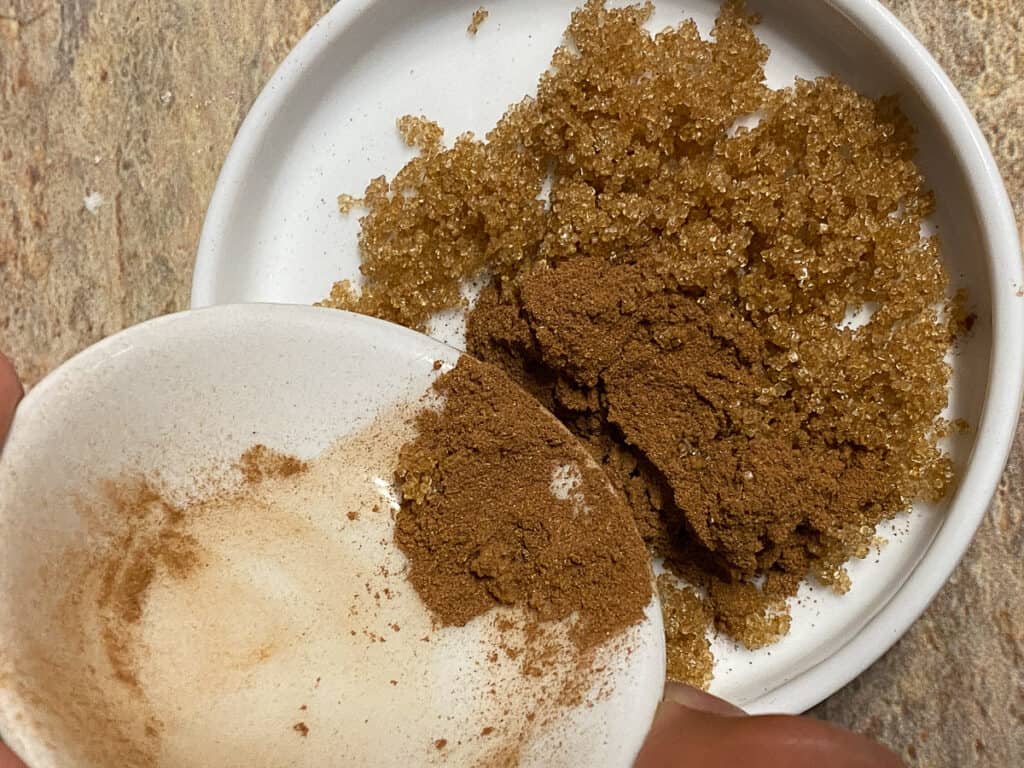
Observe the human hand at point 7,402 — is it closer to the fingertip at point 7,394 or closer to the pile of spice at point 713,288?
the fingertip at point 7,394

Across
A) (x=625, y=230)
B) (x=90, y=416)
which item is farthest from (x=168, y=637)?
(x=625, y=230)

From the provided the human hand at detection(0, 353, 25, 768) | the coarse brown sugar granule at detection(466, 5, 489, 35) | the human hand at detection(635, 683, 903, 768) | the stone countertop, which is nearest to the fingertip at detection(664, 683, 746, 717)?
the human hand at detection(635, 683, 903, 768)

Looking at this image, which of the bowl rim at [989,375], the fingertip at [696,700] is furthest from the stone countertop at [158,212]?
the fingertip at [696,700]

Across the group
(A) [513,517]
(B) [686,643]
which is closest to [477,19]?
(A) [513,517]

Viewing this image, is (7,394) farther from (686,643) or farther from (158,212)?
(686,643)

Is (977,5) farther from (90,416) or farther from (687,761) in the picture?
(90,416)

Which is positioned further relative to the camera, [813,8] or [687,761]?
[813,8]
